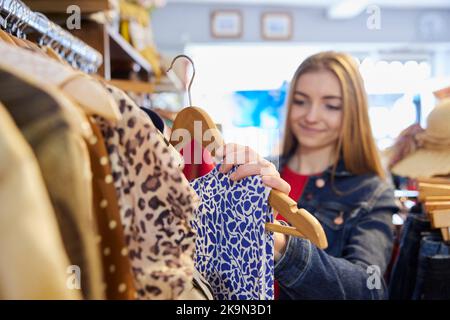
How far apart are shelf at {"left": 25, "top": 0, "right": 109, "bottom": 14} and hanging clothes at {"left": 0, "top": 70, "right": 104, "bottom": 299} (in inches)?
38.1

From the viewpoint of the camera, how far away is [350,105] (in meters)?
1.31

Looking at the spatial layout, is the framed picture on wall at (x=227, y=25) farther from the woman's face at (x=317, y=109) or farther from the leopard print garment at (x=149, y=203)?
the leopard print garment at (x=149, y=203)

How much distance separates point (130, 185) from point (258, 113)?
1.32 m

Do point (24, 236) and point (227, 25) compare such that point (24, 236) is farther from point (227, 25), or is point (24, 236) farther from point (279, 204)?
point (227, 25)

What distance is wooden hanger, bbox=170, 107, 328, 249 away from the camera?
0.67 metres

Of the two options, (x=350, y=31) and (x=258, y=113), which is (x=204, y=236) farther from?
(x=350, y=31)

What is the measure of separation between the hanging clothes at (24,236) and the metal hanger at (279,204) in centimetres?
37

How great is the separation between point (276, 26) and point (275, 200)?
6363mm

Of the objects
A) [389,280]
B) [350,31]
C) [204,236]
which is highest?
[350,31]

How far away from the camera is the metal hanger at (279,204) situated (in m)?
0.67

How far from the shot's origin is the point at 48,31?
1.04 metres

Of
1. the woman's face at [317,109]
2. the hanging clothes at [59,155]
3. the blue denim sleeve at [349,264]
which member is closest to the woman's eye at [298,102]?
the woman's face at [317,109]

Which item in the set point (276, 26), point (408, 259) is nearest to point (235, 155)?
point (408, 259)
